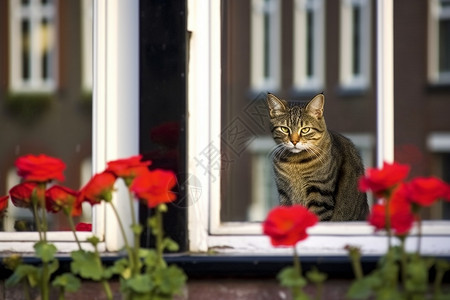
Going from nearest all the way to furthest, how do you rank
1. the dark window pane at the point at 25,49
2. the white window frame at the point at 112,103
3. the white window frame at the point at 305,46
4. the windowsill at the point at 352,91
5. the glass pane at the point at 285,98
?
the white window frame at the point at 112,103
the glass pane at the point at 285,98
the windowsill at the point at 352,91
the dark window pane at the point at 25,49
the white window frame at the point at 305,46

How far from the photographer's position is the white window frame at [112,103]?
2.32 meters

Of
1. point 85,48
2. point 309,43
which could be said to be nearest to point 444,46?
point 309,43

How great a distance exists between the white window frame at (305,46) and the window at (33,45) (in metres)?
3.05

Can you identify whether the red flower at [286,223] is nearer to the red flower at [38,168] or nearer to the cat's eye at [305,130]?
the red flower at [38,168]

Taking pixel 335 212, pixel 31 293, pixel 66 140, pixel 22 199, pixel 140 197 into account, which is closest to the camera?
pixel 140 197

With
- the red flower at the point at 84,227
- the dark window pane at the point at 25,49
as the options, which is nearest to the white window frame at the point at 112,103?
the red flower at the point at 84,227

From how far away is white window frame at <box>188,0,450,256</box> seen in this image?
7.38 ft

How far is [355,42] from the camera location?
42.0 ft

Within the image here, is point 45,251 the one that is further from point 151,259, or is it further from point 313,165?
point 313,165

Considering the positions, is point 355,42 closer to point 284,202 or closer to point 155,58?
point 284,202

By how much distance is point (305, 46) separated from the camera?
13.0 m

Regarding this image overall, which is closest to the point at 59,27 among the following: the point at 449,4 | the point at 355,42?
the point at 355,42

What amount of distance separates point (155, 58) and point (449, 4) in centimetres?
1079

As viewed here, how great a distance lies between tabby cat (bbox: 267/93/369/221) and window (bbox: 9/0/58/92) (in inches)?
359
